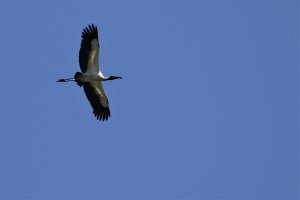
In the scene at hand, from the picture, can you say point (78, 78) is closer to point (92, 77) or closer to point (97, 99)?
point (92, 77)

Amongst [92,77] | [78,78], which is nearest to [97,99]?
[92,77]

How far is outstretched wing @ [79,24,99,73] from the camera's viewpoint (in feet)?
147

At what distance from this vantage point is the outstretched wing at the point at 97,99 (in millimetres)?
46000

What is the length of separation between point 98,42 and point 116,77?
1797 mm

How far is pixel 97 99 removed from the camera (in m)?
46.5

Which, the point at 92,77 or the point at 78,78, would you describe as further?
the point at 92,77

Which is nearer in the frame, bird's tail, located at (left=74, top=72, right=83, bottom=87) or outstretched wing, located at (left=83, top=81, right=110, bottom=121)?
bird's tail, located at (left=74, top=72, right=83, bottom=87)

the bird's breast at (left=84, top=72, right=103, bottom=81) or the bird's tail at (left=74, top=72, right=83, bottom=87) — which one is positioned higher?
the bird's breast at (left=84, top=72, right=103, bottom=81)

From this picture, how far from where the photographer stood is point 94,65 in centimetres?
4544

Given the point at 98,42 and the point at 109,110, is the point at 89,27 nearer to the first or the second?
the point at 98,42

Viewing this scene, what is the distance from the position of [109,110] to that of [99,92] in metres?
1.04

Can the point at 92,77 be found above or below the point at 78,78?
above

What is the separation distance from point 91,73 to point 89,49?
0.94 meters

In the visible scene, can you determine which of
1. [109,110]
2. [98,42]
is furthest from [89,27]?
[109,110]
